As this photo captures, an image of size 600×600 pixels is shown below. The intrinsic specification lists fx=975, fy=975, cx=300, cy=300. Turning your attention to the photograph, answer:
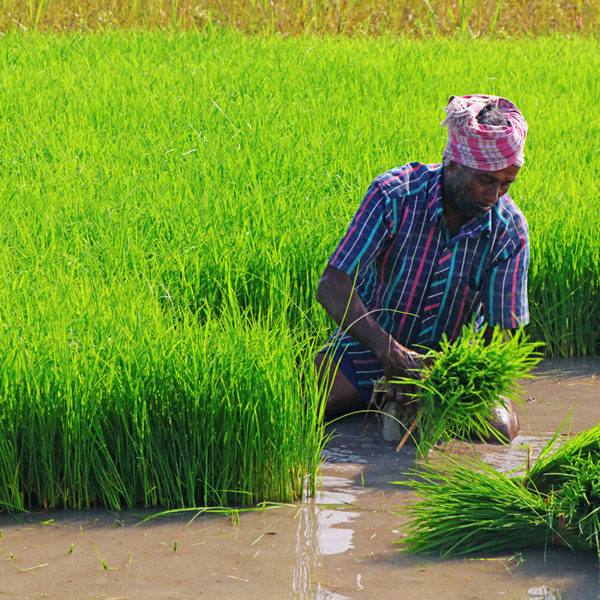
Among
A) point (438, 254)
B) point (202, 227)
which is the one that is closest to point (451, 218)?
point (438, 254)

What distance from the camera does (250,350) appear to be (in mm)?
2910

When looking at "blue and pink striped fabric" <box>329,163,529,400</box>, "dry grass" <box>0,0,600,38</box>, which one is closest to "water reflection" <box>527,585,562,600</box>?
"blue and pink striped fabric" <box>329,163,529,400</box>

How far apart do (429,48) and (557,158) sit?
11.9ft

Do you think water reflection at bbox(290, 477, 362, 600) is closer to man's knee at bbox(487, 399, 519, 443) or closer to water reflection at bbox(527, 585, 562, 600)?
water reflection at bbox(527, 585, 562, 600)

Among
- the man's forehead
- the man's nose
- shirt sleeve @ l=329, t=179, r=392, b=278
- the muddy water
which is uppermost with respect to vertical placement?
the man's forehead

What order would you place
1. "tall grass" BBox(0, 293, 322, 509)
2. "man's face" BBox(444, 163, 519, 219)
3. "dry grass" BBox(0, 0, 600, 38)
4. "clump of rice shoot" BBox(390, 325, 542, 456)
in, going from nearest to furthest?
"tall grass" BBox(0, 293, 322, 509), "clump of rice shoot" BBox(390, 325, 542, 456), "man's face" BBox(444, 163, 519, 219), "dry grass" BBox(0, 0, 600, 38)

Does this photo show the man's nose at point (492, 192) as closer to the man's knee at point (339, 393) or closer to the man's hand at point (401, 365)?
the man's hand at point (401, 365)

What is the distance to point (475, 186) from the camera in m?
3.15

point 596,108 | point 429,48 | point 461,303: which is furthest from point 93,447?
point 429,48

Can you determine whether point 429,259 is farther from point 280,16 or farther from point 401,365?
point 280,16

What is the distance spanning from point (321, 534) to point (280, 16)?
864cm

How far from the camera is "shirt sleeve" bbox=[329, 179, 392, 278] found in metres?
3.24

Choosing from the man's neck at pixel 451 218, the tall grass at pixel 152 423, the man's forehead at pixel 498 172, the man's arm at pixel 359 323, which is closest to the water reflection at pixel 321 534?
the tall grass at pixel 152 423

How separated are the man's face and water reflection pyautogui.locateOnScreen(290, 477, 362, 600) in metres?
0.98
